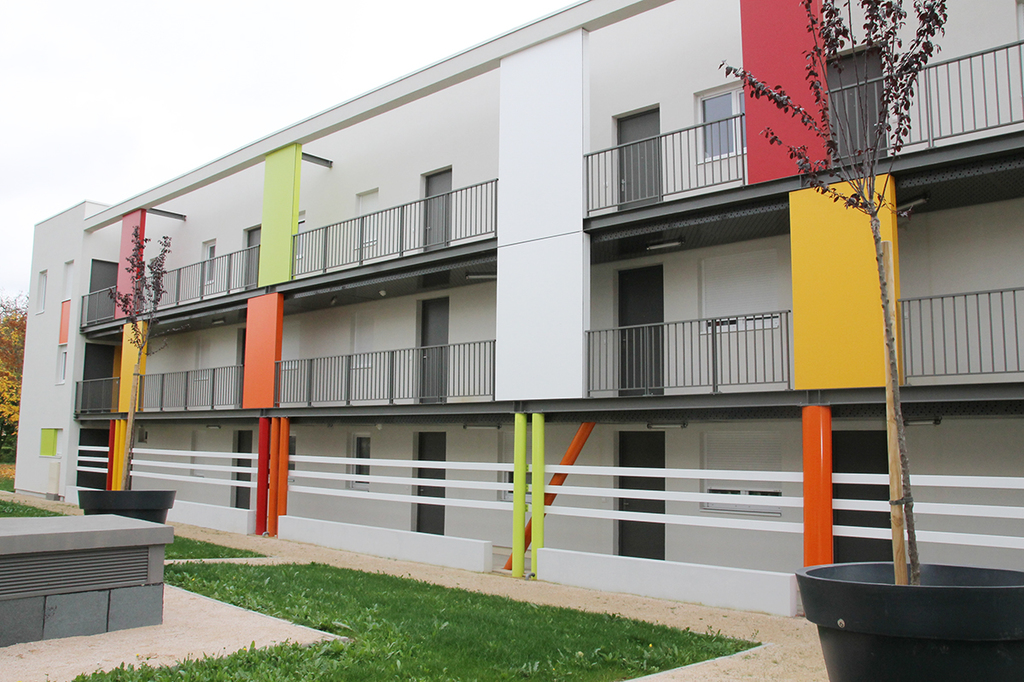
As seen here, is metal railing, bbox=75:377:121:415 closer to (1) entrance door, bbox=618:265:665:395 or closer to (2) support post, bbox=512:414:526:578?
(2) support post, bbox=512:414:526:578

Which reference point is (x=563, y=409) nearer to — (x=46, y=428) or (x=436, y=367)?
(x=436, y=367)

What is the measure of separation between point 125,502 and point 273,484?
491 cm

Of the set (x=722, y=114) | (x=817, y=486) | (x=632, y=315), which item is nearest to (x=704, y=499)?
(x=817, y=486)

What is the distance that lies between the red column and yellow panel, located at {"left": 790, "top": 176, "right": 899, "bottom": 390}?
11707 mm

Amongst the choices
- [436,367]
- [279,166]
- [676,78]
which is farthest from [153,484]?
[676,78]

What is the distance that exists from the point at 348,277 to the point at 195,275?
9.16 metres

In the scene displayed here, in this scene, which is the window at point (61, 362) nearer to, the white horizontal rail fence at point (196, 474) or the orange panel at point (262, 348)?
the white horizontal rail fence at point (196, 474)

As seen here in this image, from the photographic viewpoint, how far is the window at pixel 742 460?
1228 centimetres

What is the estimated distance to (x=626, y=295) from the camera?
1434cm

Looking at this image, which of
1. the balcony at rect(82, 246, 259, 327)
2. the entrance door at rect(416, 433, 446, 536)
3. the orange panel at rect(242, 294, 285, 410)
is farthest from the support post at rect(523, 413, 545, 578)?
the balcony at rect(82, 246, 259, 327)

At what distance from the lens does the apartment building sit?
395 inches

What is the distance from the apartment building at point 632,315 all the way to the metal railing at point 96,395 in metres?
4.09

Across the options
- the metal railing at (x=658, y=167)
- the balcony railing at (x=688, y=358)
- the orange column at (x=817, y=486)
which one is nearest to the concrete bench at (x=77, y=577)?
the balcony railing at (x=688, y=358)

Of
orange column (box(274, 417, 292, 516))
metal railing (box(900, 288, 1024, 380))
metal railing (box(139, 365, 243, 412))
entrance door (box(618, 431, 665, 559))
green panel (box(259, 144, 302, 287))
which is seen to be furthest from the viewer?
metal railing (box(139, 365, 243, 412))
